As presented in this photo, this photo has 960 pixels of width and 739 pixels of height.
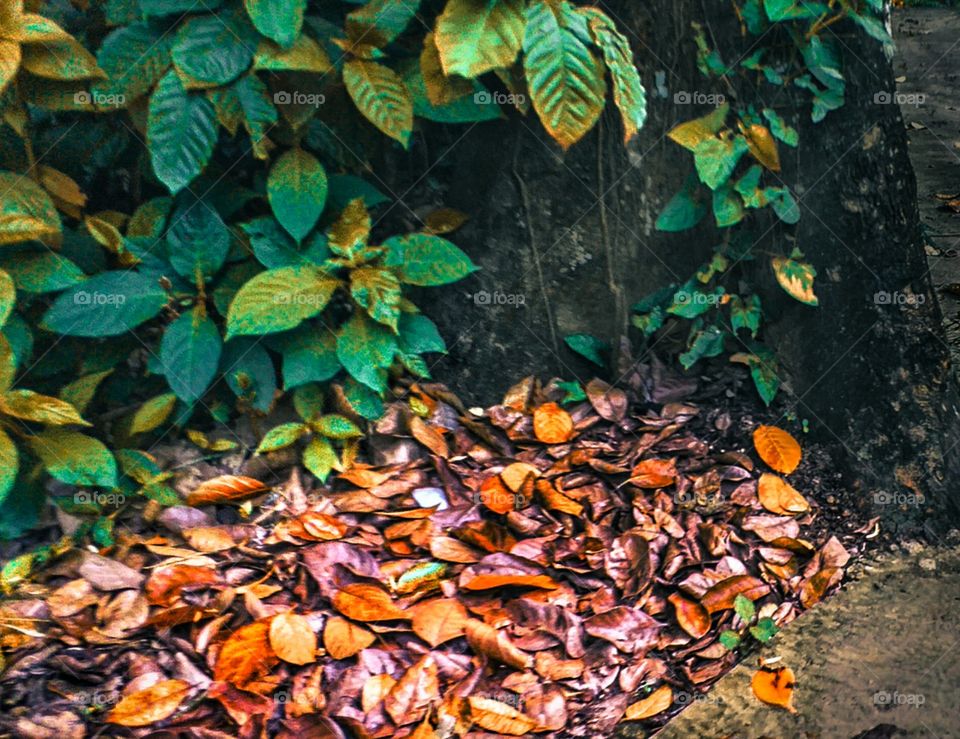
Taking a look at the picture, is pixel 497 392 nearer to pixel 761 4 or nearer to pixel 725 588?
pixel 725 588

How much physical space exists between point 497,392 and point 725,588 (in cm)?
86

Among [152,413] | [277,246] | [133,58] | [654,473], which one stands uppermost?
[133,58]

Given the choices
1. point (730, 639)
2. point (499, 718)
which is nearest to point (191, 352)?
point (499, 718)

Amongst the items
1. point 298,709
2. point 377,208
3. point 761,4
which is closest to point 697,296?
point 761,4

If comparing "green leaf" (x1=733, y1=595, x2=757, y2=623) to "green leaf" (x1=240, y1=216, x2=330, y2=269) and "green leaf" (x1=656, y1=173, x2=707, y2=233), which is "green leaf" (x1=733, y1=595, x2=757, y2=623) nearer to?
"green leaf" (x1=656, y1=173, x2=707, y2=233)

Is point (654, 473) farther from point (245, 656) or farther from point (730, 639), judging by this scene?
point (245, 656)

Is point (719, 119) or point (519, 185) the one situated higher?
point (719, 119)

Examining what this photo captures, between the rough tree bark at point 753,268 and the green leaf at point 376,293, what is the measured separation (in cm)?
28

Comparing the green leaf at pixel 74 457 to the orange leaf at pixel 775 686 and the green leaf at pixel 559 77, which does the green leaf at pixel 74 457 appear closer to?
the green leaf at pixel 559 77

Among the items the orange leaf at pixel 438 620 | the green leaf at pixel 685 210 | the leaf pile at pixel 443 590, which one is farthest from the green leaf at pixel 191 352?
the green leaf at pixel 685 210

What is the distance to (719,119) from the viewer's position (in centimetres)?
229

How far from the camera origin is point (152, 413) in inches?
88.4

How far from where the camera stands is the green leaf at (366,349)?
2.23 m

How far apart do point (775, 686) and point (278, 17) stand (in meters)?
1.87
